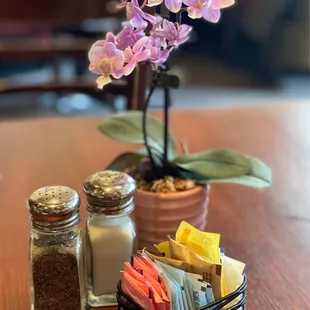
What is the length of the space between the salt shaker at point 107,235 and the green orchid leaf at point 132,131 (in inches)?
6.1

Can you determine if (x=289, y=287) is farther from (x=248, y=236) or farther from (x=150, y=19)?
(x=150, y=19)

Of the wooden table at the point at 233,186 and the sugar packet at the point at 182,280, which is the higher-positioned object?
the sugar packet at the point at 182,280

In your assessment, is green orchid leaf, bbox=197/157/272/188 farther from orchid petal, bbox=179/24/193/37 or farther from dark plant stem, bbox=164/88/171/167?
orchid petal, bbox=179/24/193/37

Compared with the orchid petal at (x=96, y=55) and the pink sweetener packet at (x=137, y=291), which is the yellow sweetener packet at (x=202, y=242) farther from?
the orchid petal at (x=96, y=55)

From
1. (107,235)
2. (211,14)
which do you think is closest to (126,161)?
(107,235)

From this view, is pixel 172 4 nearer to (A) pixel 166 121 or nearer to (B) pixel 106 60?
(B) pixel 106 60

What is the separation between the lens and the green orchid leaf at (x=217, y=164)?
0.79 m

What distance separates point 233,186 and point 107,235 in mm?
390

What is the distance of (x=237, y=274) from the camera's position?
2.03ft

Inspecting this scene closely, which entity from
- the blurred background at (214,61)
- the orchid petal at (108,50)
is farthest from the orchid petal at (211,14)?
the blurred background at (214,61)

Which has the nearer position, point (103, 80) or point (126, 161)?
point (103, 80)

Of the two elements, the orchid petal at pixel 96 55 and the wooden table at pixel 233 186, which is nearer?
the orchid petal at pixel 96 55

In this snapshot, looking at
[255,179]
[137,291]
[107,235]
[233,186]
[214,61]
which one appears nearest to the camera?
[137,291]

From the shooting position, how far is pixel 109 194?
2.20ft
